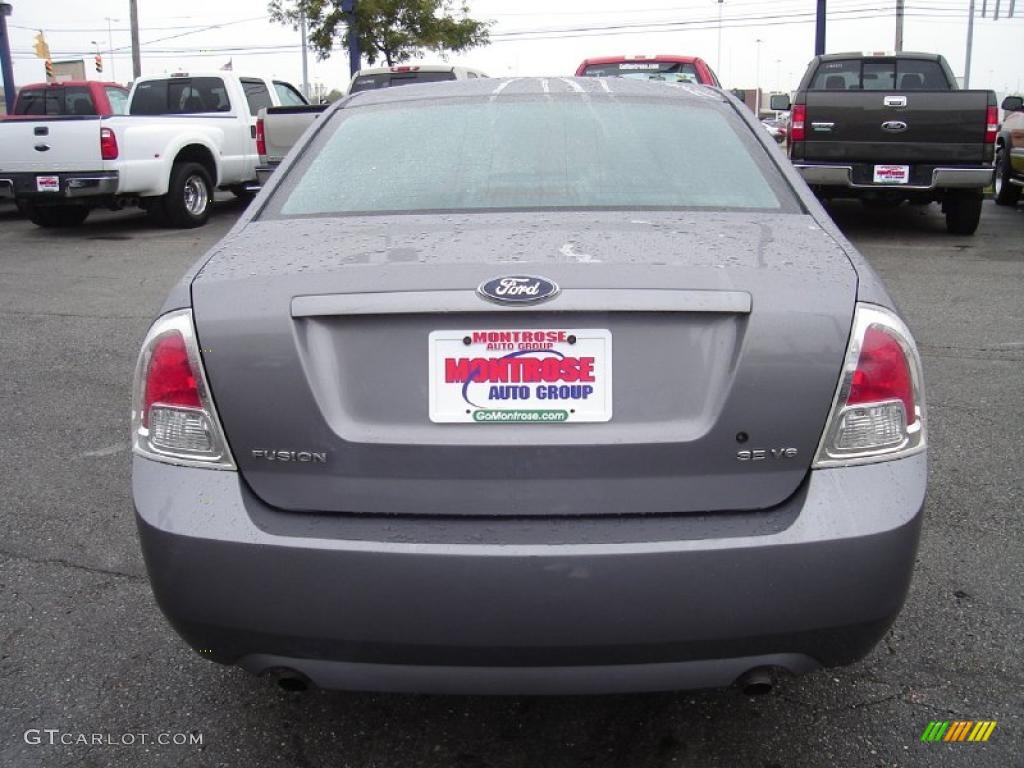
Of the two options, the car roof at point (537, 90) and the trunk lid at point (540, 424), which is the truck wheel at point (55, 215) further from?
the trunk lid at point (540, 424)

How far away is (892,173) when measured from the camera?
1055 cm

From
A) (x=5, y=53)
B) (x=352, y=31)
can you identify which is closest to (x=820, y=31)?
(x=352, y=31)

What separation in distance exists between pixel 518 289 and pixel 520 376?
177 millimetres

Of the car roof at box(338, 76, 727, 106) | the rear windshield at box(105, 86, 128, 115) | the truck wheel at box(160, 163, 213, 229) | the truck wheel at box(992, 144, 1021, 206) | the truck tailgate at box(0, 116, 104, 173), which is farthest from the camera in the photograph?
the rear windshield at box(105, 86, 128, 115)

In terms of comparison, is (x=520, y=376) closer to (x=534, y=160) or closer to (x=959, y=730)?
(x=534, y=160)

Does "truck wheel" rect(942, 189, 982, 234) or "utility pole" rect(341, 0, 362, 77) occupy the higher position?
"utility pole" rect(341, 0, 362, 77)

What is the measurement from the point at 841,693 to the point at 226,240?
6.68 feet

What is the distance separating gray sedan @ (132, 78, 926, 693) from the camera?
198 centimetres

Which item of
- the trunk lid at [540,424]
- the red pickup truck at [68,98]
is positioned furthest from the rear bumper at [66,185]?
the trunk lid at [540,424]

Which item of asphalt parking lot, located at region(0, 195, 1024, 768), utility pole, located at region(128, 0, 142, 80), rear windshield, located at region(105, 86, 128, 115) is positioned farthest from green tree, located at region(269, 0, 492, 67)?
asphalt parking lot, located at region(0, 195, 1024, 768)

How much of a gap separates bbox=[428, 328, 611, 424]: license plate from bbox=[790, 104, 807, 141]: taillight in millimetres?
9427

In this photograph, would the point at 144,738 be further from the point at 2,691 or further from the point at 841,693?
the point at 841,693

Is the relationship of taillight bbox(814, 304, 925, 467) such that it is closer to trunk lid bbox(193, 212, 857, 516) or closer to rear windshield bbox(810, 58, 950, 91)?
trunk lid bbox(193, 212, 857, 516)

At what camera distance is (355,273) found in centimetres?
214
